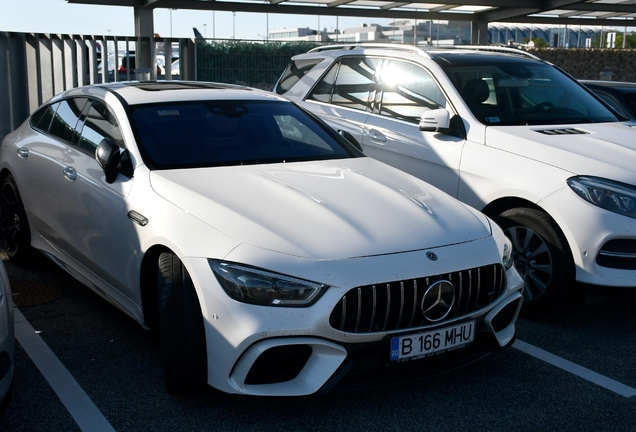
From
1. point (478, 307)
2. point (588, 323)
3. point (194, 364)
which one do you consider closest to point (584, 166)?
point (588, 323)

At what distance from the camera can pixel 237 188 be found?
156 inches

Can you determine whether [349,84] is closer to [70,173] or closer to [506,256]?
[70,173]

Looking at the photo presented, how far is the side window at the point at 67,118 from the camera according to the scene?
16.9 feet

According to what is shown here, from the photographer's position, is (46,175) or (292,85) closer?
(46,175)

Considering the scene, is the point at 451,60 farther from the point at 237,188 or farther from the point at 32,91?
the point at 32,91

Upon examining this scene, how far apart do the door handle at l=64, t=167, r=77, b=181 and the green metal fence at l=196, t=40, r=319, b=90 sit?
10.7 metres

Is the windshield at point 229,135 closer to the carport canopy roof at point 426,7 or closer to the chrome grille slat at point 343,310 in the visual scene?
the chrome grille slat at point 343,310

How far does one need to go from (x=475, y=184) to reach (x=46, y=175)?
2.92 meters

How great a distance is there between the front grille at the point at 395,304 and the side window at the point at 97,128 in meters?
1.92

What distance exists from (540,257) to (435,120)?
4.06ft

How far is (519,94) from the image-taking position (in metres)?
5.86

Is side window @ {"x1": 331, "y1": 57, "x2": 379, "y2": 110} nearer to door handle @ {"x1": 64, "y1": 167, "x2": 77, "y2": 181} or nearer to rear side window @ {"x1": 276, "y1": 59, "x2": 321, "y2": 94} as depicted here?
rear side window @ {"x1": 276, "y1": 59, "x2": 321, "y2": 94}

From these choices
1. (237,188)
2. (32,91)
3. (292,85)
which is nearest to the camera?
(237,188)

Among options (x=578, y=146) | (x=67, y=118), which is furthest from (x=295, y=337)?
(x=67, y=118)
